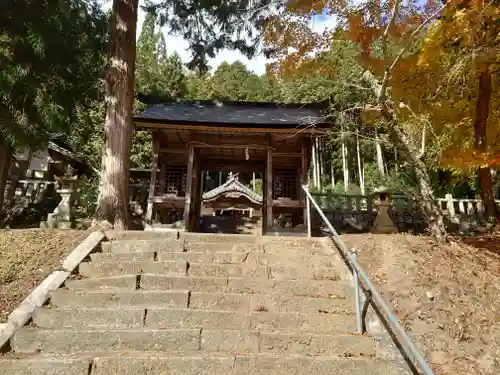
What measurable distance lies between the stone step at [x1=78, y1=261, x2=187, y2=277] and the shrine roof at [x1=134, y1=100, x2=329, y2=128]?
5.56 meters

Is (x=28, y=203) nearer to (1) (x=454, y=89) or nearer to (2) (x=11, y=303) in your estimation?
(2) (x=11, y=303)

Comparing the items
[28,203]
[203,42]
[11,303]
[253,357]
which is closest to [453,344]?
[253,357]

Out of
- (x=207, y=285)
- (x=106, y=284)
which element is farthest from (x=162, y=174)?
(x=207, y=285)

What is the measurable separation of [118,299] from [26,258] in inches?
81.4

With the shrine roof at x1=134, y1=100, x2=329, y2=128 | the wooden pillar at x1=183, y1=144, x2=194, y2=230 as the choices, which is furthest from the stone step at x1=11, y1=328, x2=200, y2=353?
the shrine roof at x1=134, y1=100, x2=329, y2=128

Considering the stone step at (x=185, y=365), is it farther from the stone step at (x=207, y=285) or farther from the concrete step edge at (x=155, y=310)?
the stone step at (x=207, y=285)

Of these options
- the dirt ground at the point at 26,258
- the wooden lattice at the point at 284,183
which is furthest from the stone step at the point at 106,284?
the wooden lattice at the point at 284,183

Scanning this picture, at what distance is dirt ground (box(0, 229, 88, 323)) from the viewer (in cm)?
472

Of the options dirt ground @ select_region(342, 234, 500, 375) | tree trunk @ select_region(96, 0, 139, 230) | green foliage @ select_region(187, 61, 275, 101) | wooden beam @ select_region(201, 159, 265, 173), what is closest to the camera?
dirt ground @ select_region(342, 234, 500, 375)

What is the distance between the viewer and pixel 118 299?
4.49m

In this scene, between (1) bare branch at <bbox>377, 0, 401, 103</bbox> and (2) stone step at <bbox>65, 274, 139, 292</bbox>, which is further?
(1) bare branch at <bbox>377, 0, 401, 103</bbox>

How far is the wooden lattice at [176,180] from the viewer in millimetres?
11961

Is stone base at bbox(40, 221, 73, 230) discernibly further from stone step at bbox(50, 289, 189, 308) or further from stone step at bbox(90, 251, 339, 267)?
stone step at bbox(50, 289, 189, 308)

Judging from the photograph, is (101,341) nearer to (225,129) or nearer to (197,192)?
(225,129)
